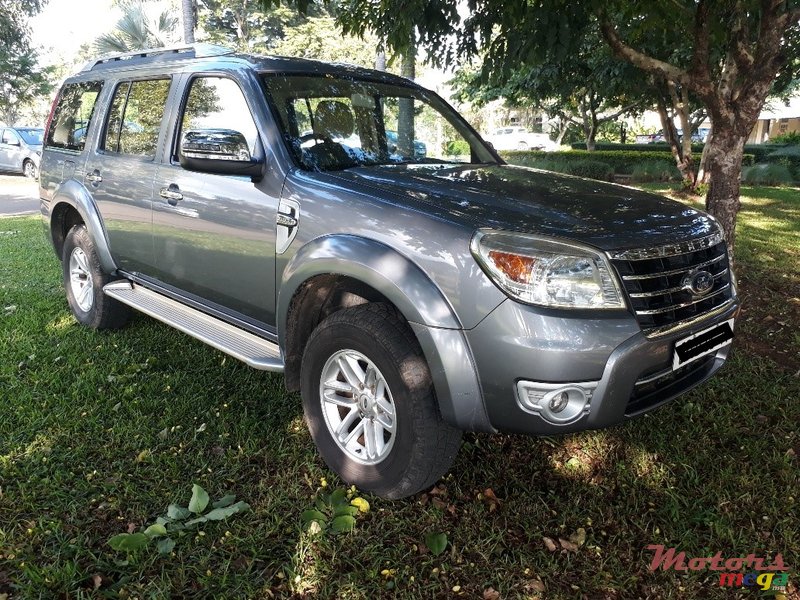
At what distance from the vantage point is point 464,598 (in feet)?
7.34

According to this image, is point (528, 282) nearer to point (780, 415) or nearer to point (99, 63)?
point (780, 415)

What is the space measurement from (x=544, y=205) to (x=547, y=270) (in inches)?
18.4

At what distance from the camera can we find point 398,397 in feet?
8.11

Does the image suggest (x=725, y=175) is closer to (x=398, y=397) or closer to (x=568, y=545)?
(x=568, y=545)

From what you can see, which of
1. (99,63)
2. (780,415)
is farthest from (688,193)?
(99,63)

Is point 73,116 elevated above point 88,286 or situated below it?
above

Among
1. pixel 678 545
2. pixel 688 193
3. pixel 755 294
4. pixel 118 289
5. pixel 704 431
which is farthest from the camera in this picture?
pixel 688 193

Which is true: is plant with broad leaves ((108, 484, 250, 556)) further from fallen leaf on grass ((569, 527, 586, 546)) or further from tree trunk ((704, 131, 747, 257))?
tree trunk ((704, 131, 747, 257))

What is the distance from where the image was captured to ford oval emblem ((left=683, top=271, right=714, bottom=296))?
8.18 feet

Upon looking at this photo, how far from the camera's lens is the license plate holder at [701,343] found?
2.43m

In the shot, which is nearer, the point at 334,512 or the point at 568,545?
the point at 568,545

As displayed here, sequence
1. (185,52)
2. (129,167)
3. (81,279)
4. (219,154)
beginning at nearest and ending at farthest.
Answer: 1. (219,154)
2. (185,52)
3. (129,167)
4. (81,279)

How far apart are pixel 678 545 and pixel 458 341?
3.98 feet

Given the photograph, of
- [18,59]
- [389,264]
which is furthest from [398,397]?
[18,59]
